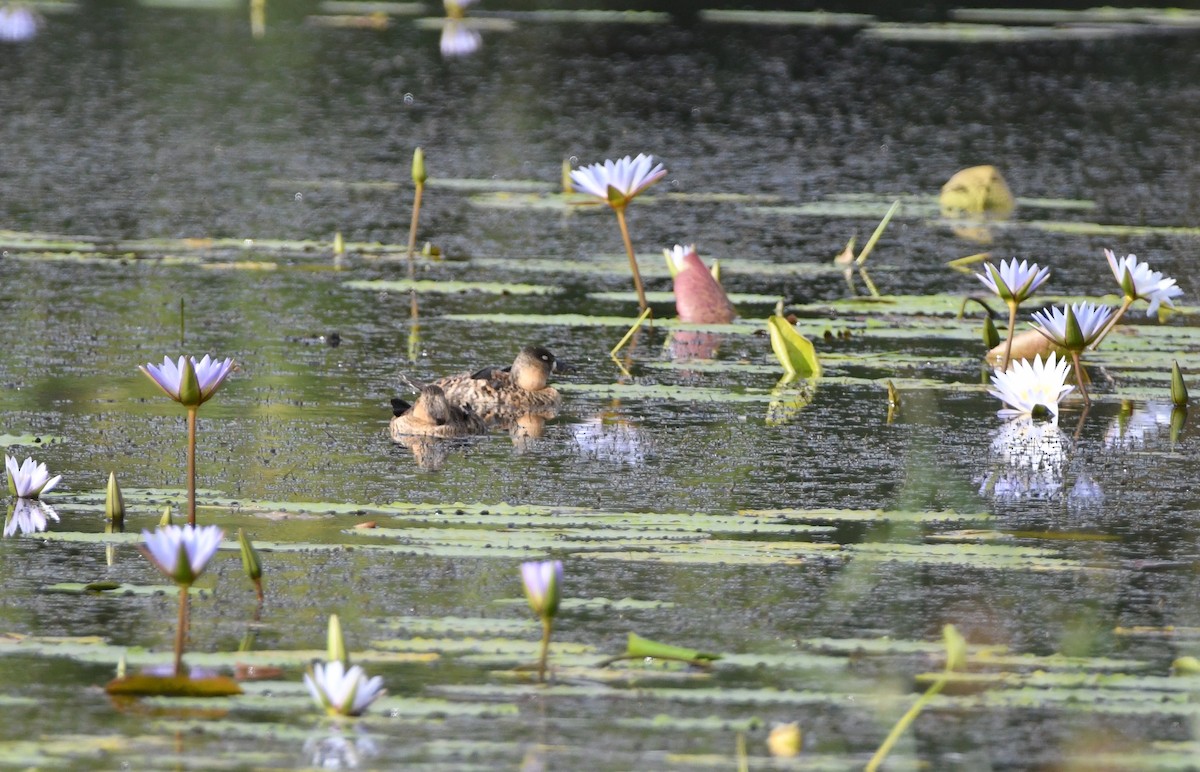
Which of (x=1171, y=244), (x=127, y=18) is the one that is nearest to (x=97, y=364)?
(x=1171, y=244)

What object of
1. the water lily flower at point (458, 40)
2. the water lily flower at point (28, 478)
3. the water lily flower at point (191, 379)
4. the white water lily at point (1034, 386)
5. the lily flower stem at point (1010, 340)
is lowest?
the water lily flower at point (28, 478)

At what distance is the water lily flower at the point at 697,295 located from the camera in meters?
7.09

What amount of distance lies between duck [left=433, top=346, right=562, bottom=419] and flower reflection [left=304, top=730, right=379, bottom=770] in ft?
8.44

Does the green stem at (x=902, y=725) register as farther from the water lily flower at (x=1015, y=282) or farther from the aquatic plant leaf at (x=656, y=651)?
the water lily flower at (x=1015, y=282)

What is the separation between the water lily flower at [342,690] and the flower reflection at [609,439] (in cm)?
208

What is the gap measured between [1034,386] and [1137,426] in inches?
12.0

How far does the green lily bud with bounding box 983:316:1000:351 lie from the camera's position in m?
6.64

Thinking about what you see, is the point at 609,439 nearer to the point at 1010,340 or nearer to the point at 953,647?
the point at 1010,340

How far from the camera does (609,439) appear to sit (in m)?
5.62

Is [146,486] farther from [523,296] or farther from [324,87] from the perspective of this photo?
[324,87]

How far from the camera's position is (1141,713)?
11.3 feet

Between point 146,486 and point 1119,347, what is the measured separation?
3437mm

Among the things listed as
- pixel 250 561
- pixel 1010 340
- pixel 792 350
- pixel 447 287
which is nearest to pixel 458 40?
pixel 447 287

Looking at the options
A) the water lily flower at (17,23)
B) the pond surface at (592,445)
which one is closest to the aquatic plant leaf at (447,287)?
the pond surface at (592,445)
